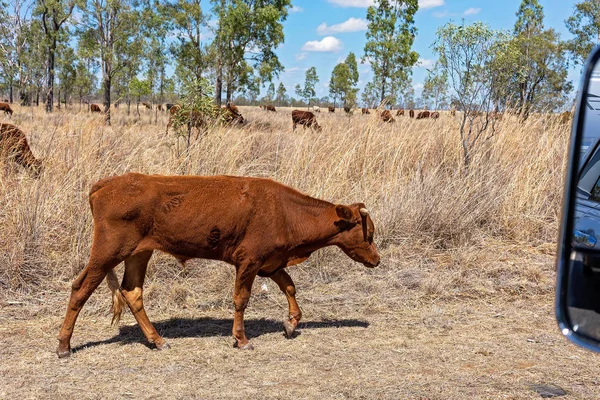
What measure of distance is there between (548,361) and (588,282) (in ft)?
9.83

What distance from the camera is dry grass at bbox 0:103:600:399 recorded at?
13.3ft

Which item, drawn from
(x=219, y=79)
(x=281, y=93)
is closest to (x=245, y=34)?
(x=219, y=79)

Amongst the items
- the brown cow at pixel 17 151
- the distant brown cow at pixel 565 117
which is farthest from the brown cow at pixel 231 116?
the distant brown cow at pixel 565 117

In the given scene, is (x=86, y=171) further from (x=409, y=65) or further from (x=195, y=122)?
(x=409, y=65)

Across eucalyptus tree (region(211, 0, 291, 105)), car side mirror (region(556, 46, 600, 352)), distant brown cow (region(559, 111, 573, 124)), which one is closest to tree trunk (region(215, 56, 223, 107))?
eucalyptus tree (region(211, 0, 291, 105))

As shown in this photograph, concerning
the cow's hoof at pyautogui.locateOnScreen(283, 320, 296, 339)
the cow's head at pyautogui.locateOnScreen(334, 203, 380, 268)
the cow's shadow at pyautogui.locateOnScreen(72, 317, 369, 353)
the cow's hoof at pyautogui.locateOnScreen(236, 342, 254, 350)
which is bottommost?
the cow's shadow at pyautogui.locateOnScreen(72, 317, 369, 353)

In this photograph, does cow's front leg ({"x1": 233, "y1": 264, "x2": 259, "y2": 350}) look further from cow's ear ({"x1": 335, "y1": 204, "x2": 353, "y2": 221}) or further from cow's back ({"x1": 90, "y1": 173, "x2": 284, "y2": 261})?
cow's ear ({"x1": 335, "y1": 204, "x2": 353, "y2": 221})

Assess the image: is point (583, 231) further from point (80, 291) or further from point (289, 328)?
point (80, 291)

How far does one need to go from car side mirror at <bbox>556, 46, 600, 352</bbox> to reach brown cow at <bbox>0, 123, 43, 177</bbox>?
6763mm

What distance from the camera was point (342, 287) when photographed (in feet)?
20.1

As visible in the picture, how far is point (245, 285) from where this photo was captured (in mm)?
4719

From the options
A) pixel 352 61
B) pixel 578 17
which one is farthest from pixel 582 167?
pixel 352 61

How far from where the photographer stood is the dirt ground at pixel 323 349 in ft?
12.7

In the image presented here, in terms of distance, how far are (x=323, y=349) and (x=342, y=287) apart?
1.55 m
